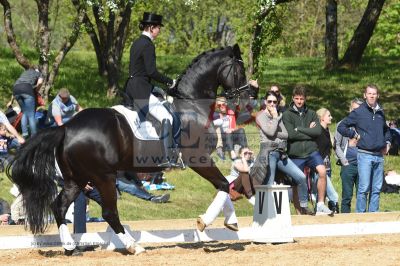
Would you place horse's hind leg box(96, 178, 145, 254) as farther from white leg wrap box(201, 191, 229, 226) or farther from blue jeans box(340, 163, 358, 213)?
blue jeans box(340, 163, 358, 213)

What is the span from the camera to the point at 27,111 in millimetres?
17094

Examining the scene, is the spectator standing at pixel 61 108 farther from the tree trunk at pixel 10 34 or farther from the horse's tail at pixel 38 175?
the horse's tail at pixel 38 175

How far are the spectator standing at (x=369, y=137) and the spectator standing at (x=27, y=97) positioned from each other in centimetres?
649

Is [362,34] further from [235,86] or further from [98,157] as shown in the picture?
[98,157]

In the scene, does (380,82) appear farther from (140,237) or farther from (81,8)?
(140,237)

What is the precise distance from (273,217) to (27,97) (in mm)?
7323

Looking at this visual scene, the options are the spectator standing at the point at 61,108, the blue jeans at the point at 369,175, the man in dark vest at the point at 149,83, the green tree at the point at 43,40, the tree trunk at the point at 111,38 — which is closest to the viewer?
the man in dark vest at the point at 149,83

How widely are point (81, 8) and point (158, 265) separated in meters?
13.2

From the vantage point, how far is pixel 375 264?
9.27 meters

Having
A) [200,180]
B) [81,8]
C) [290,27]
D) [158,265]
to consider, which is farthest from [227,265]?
[290,27]

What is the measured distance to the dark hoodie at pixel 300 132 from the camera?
13.0 m

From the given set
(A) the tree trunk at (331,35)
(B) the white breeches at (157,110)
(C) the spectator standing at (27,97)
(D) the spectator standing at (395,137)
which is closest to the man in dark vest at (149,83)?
(B) the white breeches at (157,110)

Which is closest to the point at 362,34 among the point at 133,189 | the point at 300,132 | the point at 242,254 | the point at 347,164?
the point at 347,164

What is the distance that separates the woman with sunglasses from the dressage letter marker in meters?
1.59
